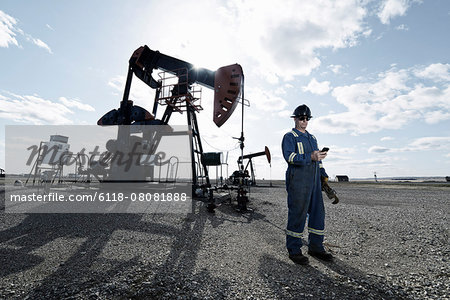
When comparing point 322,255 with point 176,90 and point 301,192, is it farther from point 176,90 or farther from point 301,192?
point 176,90

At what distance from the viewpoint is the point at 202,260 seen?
10.4ft

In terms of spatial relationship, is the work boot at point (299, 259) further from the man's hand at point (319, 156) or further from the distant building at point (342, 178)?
the distant building at point (342, 178)

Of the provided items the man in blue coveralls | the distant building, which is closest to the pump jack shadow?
the man in blue coveralls

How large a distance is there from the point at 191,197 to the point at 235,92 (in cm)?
458

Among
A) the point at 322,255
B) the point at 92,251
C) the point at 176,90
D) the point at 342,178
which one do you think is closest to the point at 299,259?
the point at 322,255

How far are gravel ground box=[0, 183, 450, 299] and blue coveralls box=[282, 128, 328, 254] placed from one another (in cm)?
38

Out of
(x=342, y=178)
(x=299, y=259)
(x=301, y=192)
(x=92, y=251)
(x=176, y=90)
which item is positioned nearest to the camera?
(x=299, y=259)

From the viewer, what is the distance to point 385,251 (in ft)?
12.3

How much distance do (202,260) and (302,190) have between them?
72.1 inches

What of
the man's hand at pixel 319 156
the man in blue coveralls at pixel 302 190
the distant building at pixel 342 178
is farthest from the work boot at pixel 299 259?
the distant building at pixel 342 178

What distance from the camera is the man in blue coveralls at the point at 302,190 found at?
3.22 meters

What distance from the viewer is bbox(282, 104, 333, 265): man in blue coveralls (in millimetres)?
3217

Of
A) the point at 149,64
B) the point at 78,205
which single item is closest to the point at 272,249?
the point at 78,205

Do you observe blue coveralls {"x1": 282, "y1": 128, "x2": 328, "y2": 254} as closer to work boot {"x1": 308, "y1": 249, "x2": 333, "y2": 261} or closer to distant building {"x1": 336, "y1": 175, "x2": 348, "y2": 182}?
work boot {"x1": 308, "y1": 249, "x2": 333, "y2": 261}
